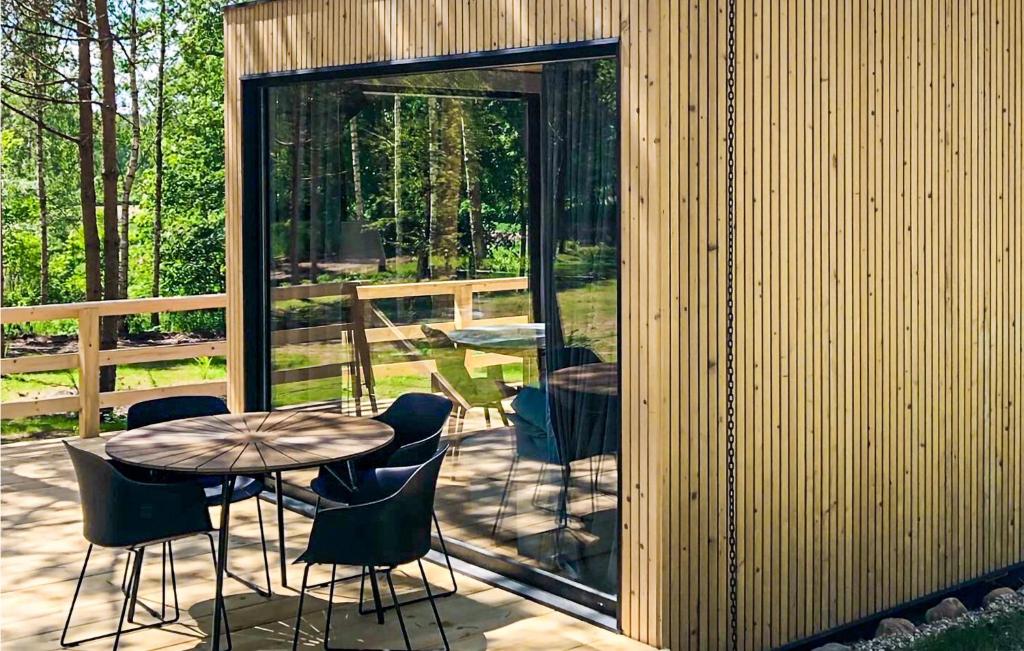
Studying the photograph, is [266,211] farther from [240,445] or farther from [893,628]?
[893,628]

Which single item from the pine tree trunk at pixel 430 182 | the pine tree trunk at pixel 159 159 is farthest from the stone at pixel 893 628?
the pine tree trunk at pixel 159 159

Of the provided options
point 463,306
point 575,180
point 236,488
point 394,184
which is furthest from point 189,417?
point 575,180

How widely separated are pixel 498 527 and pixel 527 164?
162 cm

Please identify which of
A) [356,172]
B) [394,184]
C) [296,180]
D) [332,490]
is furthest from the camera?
[296,180]

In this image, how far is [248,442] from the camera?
14.6ft

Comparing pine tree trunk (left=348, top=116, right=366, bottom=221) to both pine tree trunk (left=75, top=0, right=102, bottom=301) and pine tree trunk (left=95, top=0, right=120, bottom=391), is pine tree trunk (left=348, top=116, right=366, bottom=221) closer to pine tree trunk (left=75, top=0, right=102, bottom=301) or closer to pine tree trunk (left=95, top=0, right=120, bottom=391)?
pine tree trunk (left=75, top=0, right=102, bottom=301)

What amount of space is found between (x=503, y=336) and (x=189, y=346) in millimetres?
4784

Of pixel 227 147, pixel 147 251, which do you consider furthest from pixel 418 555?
pixel 147 251

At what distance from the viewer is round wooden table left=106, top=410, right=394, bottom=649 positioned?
4.07 m

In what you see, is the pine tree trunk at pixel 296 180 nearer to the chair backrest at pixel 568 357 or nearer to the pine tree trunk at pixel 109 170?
the chair backrest at pixel 568 357

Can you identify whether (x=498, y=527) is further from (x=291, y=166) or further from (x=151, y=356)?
(x=151, y=356)

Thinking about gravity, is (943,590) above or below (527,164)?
below

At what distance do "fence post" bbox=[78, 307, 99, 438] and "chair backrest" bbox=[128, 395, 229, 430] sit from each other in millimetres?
2896

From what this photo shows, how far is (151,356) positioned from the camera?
9094 millimetres
